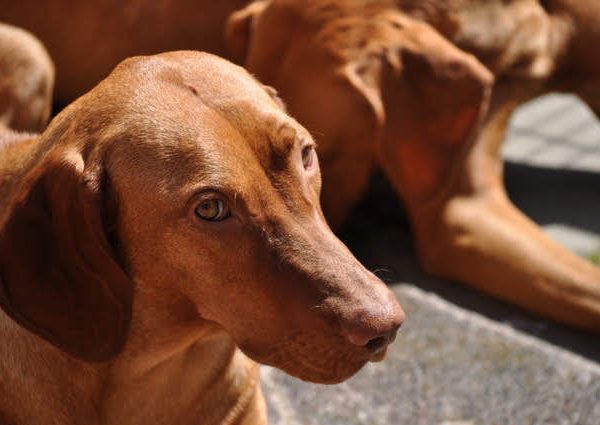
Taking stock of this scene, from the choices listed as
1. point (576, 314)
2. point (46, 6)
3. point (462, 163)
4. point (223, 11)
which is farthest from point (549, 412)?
point (46, 6)

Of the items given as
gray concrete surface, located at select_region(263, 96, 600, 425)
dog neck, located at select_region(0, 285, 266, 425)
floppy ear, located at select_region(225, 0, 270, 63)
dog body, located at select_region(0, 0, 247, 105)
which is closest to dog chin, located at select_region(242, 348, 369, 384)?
dog neck, located at select_region(0, 285, 266, 425)

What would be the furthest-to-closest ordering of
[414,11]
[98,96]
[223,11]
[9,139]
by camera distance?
[223,11], [414,11], [9,139], [98,96]

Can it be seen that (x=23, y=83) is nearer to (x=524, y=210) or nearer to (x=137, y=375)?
(x=137, y=375)

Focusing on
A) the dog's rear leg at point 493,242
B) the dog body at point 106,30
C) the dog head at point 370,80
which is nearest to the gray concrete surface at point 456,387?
the dog's rear leg at point 493,242

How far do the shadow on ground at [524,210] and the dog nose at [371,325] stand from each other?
1.30 metres

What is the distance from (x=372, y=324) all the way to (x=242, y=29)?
1734mm

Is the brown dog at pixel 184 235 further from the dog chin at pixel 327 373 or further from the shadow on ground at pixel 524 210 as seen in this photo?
the shadow on ground at pixel 524 210

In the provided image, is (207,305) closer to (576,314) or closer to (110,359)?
(110,359)

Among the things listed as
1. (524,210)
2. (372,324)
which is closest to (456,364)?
(524,210)

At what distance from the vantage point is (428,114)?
3.06 meters

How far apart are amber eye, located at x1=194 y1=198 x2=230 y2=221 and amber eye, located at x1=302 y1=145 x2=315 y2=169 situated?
20 centimetres

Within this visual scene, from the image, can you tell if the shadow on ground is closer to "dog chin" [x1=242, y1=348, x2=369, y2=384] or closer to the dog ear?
the dog ear

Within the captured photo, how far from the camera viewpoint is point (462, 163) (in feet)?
10.3

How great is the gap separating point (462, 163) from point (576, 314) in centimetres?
56
